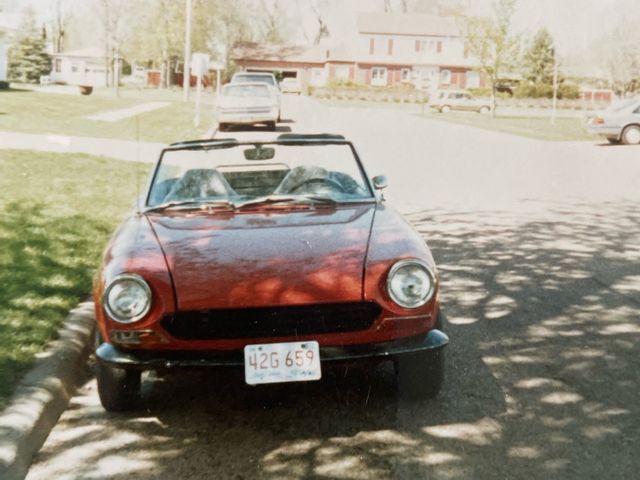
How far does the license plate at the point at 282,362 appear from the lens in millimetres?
3418

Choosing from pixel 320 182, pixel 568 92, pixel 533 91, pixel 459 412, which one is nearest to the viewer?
pixel 459 412

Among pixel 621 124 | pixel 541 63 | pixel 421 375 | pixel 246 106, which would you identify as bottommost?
pixel 421 375

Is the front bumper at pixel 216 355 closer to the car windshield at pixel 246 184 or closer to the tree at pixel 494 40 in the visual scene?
the car windshield at pixel 246 184

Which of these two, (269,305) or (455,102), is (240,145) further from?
(455,102)

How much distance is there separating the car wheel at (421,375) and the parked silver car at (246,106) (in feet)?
65.7

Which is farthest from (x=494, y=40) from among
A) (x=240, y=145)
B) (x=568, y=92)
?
(x=240, y=145)

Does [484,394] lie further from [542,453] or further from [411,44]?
[411,44]

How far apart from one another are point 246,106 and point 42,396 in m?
20.3

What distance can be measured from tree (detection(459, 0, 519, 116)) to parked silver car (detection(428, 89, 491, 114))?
8.92 meters

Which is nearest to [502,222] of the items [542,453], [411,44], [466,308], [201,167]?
[466,308]

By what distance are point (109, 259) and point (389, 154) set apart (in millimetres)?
14444

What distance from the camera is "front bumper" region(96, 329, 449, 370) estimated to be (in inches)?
135

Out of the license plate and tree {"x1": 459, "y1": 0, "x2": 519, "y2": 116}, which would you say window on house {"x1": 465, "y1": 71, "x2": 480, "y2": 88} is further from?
the license plate

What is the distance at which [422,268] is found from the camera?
3.67 meters
